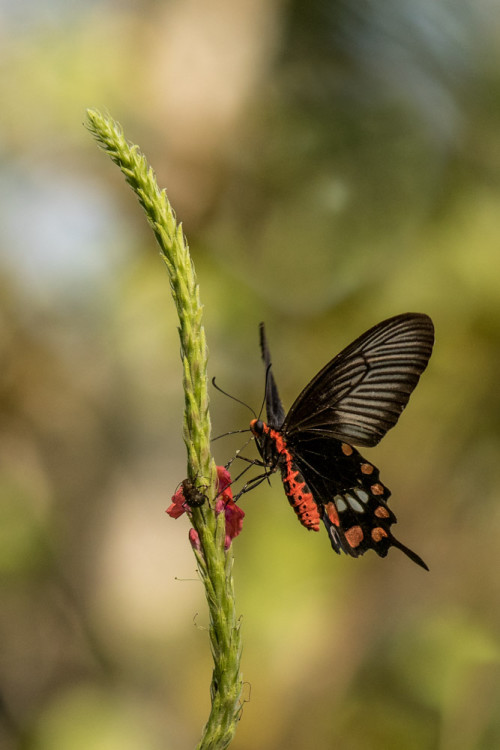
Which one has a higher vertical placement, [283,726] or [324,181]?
[324,181]

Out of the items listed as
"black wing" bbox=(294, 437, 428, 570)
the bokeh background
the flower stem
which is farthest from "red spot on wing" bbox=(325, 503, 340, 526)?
the bokeh background

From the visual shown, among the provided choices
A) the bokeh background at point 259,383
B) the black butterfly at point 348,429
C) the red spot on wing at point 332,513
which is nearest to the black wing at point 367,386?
the black butterfly at point 348,429

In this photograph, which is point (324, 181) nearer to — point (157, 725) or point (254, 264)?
point (254, 264)

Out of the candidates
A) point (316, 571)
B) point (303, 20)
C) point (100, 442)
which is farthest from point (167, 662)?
point (303, 20)

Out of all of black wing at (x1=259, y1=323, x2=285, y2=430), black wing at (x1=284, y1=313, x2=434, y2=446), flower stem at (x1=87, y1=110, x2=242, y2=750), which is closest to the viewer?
flower stem at (x1=87, y1=110, x2=242, y2=750)

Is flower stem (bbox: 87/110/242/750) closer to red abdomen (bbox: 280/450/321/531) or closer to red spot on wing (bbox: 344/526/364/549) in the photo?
red abdomen (bbox: 280/450/321/531)

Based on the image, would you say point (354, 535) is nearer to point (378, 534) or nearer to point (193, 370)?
point (378, 534)
